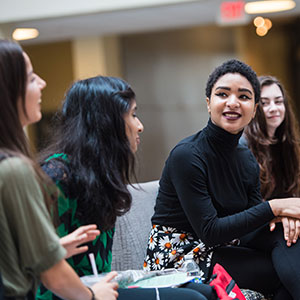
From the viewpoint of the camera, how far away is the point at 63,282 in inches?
57.8

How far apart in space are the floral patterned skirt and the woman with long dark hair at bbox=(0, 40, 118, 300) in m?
0.78

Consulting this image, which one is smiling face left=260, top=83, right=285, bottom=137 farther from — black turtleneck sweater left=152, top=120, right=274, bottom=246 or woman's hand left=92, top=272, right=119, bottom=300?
woman's hand left=92, top=272, right=119, bottom=300

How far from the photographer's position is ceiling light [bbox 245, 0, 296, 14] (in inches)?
238

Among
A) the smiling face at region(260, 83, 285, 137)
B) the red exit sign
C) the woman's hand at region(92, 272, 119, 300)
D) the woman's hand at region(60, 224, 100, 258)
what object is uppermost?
the red exit sign

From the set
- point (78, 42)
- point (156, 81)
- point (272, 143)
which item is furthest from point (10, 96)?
point (156, 81)

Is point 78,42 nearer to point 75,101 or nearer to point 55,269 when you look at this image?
point 75,101

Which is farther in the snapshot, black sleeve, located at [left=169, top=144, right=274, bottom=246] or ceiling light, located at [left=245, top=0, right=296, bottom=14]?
ceiling light, located at [left=245, top=0, right=296, bottom=14]

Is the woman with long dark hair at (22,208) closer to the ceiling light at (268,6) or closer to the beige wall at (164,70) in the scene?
the ceiling light at (268,6)

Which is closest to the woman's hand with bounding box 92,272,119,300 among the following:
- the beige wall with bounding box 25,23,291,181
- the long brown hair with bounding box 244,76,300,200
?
the long brown hair with bounding box 244,76,300,200

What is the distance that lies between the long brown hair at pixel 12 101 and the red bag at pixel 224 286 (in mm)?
829

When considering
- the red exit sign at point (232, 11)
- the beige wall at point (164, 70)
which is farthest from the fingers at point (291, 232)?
the beige wall at point (164, 70)

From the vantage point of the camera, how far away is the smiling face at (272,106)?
3219mm

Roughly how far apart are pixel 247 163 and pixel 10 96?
1377 mm

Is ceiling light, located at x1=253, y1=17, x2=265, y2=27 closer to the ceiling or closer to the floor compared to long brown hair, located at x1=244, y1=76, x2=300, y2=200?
closer to the ceiling
